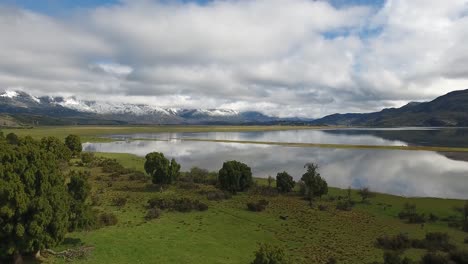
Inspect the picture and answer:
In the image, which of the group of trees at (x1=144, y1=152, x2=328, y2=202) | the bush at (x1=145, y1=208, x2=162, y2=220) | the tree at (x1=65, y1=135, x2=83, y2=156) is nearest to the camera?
the bush at (x1=145, y1=208, x2=162, y2=220)

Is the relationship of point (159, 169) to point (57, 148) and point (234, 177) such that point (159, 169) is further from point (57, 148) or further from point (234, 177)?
point (57, 148)

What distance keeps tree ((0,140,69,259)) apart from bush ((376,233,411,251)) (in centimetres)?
3460

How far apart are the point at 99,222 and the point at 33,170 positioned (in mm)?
14093

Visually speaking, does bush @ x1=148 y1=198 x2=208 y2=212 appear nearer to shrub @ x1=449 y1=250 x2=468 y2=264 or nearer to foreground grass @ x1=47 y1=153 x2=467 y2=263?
foreground grass @ x1=47 y1=153 x2=467 y2=263

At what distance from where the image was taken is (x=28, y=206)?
28.1m

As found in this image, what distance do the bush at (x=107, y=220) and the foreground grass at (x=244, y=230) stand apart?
0.93 metres

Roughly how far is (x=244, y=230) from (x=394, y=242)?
18177mm

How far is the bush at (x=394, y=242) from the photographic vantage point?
38.5 meters

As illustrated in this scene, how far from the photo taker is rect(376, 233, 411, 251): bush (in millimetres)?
38500

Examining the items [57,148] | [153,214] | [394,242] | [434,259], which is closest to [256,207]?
[153,214]

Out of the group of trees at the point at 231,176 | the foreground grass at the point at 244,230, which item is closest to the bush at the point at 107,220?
the foreground grass at the point at 244,230

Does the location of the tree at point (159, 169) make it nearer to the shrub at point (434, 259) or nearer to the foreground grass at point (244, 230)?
the foreground grass at point (244, 230)

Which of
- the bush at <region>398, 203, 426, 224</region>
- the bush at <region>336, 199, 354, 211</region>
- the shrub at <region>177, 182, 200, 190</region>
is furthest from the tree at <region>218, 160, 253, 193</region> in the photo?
the bush at <region>398, 203, 426, 224</region>

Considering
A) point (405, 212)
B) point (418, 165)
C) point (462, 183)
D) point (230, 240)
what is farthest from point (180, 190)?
point (418, 165)
